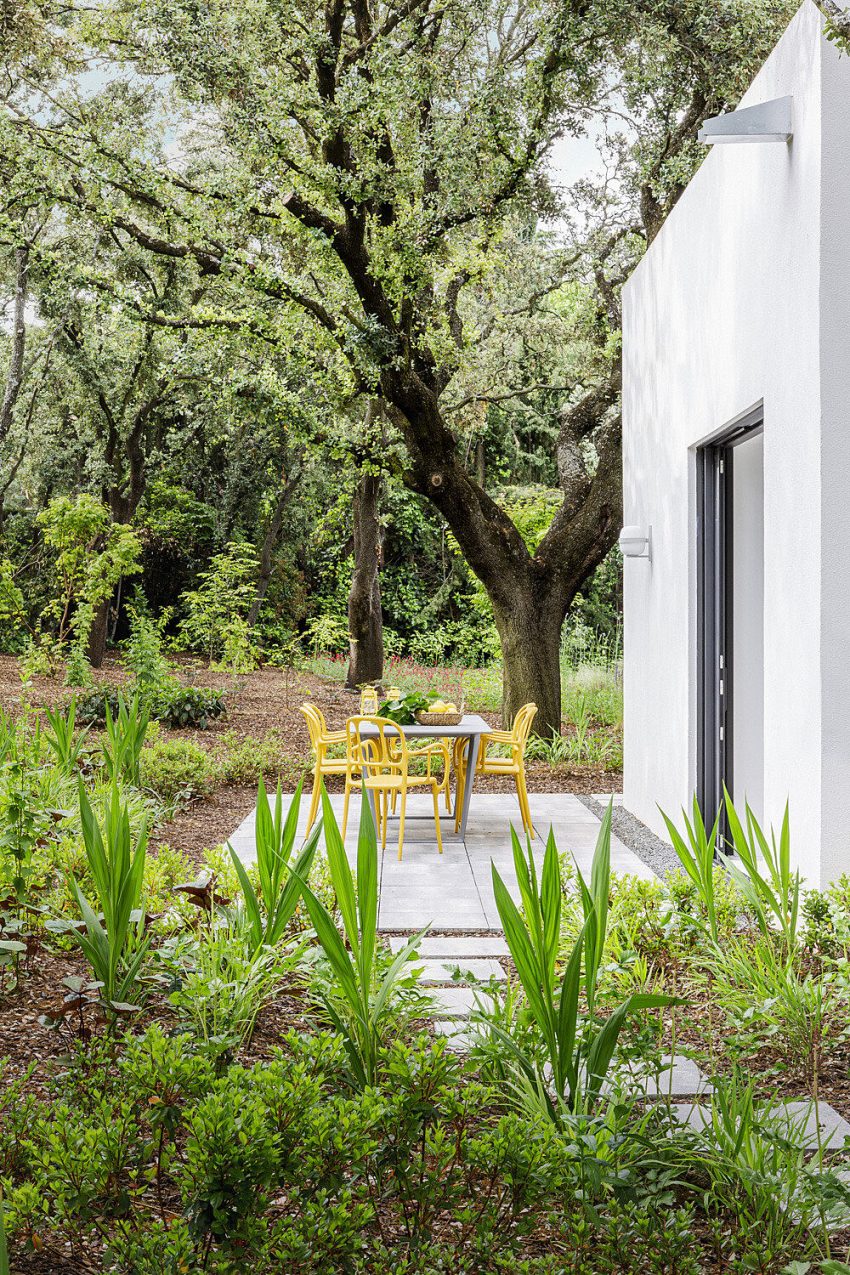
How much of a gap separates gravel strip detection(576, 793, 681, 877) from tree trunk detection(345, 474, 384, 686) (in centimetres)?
532

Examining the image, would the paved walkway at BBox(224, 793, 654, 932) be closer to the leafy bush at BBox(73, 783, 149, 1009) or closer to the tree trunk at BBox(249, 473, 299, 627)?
the leafy bush at BBox(73, 783, 149, 1009)

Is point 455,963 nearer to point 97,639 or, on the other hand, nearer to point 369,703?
point 369,703

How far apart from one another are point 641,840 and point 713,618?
1.51 m

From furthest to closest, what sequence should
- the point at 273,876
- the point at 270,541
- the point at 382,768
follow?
the point at 270,541 < the point at 382,768 < the point at 273,876

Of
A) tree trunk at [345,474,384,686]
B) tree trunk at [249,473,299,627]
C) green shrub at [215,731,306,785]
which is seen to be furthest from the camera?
tree trunk at [249,473,299,627]

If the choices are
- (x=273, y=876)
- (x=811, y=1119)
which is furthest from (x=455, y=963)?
(x=811, y=1119)

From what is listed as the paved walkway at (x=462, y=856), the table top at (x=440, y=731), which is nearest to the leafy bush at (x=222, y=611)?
the paved walkway at (x=462, y=856)

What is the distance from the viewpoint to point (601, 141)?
9203 mm

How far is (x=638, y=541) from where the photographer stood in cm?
672

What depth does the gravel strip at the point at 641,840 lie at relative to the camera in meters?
5.62

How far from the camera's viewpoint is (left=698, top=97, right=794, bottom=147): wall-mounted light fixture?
3.89 metres

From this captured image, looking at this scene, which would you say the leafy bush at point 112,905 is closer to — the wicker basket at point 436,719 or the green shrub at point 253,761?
the wicker basket at point 436,719

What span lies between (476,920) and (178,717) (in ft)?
19.0

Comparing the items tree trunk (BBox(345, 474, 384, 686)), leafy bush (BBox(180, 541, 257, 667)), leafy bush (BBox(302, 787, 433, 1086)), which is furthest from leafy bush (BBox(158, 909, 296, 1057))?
tree trunk (BBox(345, 474, 384, 686))
